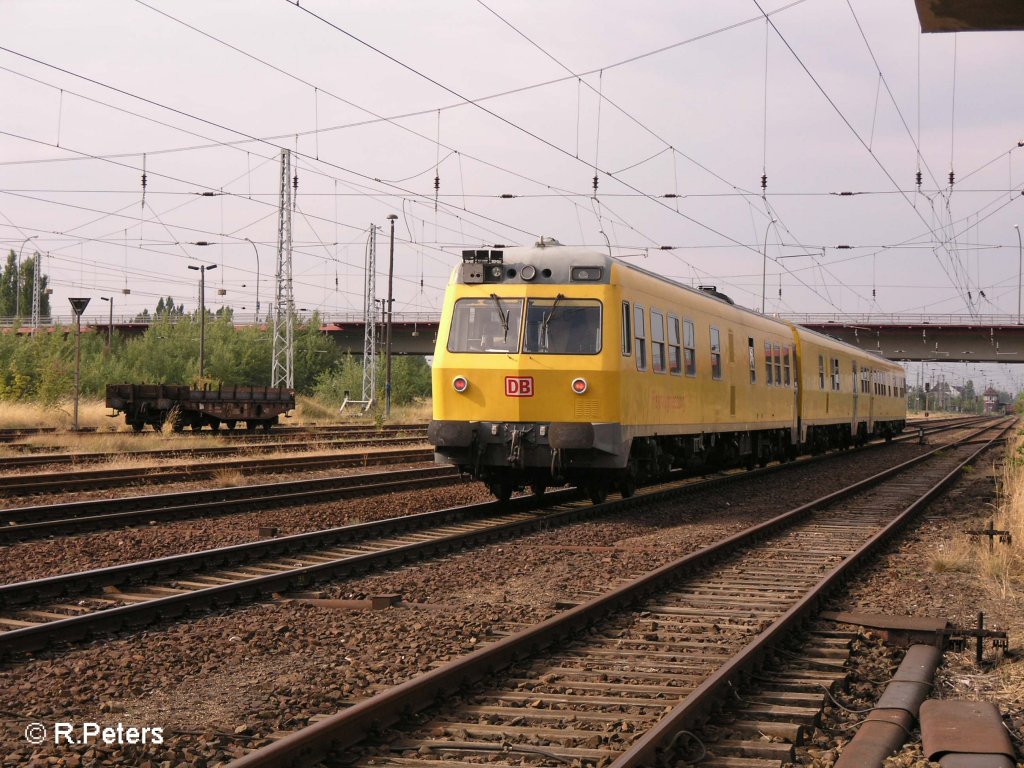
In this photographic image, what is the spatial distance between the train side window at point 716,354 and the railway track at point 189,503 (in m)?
4.98

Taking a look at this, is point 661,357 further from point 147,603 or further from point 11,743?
point 11,743

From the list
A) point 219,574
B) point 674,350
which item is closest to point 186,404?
point 674,350

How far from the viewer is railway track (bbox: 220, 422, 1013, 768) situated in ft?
17.0

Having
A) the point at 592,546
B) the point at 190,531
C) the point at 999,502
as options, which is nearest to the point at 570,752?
the point at 592,546

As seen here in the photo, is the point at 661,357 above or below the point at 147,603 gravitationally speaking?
above

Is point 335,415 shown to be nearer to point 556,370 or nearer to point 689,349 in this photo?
point 689,349

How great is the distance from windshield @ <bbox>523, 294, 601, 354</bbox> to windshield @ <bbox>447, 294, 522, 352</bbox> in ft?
0.65

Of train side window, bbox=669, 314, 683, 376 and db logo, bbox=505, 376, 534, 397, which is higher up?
train side window, bbox=669, 314, 683, 376

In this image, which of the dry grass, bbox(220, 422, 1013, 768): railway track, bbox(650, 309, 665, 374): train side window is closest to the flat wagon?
the dry grass

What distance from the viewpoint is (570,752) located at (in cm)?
521

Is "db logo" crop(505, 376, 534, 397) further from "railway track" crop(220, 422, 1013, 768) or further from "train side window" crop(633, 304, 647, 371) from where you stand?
"railway track" crop(220, 422, 1013, 768)

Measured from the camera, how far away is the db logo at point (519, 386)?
1448cm

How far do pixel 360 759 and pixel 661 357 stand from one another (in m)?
11.8

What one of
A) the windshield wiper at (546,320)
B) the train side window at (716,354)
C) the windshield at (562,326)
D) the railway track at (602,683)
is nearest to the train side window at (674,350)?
the train side window at (716,354)
